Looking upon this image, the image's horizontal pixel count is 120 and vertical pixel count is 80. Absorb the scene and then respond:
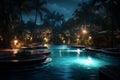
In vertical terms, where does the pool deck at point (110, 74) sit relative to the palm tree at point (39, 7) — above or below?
below

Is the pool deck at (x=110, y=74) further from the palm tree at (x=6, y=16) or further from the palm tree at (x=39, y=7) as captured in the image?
the palm tree at (x=39, y=7)

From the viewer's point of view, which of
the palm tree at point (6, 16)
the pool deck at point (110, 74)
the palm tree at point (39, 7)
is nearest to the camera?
the pool deck at point (110, 74)

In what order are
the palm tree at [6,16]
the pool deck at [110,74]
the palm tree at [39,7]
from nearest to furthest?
1. the pool deck at [110,74]
2. the palm tree at [6,16]
3. the palm tree at [39,7]

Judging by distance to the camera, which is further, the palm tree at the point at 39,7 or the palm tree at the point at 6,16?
the palm tree at the point at 39,7

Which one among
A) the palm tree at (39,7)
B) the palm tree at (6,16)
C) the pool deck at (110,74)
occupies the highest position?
the palm tree at (39,7)

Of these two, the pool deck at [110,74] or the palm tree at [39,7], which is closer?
the pool deck at [110,74]

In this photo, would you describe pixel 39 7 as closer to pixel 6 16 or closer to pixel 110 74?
pixel 6 16

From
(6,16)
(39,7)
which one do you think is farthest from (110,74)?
(39,7)

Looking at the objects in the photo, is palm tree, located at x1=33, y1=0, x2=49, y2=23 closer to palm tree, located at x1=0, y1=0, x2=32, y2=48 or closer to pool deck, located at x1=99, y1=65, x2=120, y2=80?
palm tree, located at x1=0, y1=0, x2=32, y2=48

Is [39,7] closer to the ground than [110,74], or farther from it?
farther from it

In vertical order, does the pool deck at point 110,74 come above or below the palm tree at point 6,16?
below

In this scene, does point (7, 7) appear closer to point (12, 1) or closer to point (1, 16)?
point (12, 1)

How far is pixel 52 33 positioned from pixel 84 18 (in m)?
32.3

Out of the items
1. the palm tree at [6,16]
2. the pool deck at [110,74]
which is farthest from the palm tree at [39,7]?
the pool deck at [110,74]
